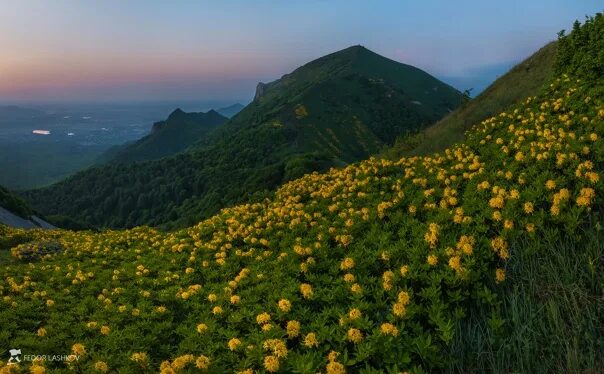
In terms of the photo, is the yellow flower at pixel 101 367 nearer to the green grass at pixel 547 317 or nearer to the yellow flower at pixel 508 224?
the green grass at pixel 547 317

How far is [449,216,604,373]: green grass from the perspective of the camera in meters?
4.89

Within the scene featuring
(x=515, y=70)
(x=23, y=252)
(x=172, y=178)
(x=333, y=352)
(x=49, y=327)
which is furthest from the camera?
(x=172, y=178)

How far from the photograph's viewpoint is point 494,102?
25.1 meters

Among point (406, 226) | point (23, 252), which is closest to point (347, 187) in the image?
point (406, 226)

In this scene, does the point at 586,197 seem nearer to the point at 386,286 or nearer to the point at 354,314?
the point at 386,286

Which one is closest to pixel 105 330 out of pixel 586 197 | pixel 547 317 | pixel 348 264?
pixel 348 264

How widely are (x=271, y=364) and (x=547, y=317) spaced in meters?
3.87

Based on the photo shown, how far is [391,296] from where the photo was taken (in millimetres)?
5914

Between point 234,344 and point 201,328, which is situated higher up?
point 234,344

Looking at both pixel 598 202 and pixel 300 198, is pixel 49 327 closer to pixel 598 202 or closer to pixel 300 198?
pixel 300 198

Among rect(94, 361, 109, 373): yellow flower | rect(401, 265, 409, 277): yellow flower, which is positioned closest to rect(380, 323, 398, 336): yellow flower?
rect(401, 265, 409, 277): yellow flower

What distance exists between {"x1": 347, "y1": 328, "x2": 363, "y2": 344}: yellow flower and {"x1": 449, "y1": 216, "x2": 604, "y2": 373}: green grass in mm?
1187

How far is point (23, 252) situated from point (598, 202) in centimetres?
1853

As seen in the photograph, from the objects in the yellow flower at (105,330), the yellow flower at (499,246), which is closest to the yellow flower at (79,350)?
the yellow flower at (105,330)
